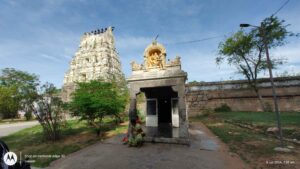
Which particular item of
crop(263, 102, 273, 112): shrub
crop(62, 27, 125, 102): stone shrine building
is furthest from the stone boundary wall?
crop(62, 27, 125, 102): stone shrine building

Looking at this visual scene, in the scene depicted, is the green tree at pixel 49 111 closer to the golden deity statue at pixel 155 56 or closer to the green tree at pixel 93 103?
the green tree at pixel 93 103

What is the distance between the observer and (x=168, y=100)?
12.9 m

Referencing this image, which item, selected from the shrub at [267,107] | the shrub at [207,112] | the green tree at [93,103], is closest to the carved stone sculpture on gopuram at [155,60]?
the green tree at [93,103]

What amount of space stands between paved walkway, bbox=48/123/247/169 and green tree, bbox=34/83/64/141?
155 inches

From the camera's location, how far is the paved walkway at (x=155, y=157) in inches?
214

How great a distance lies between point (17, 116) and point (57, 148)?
142ft

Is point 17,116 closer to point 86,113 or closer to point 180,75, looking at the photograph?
point 86,113

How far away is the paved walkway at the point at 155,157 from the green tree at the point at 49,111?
394cm

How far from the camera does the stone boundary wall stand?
17.9 meters

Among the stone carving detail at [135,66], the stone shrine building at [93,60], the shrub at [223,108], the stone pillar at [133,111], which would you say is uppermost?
the stone shrine building at [93,60]

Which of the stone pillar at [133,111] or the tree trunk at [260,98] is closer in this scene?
the stone pillar at [133,111]

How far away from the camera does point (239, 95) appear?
65.7 ft

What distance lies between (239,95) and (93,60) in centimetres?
3062

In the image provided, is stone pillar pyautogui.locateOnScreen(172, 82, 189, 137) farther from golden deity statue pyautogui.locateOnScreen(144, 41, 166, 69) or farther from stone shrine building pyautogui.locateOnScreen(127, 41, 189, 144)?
golden deity statue pyautogui.locateOnScreen(144, 41, 166, 69)
